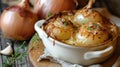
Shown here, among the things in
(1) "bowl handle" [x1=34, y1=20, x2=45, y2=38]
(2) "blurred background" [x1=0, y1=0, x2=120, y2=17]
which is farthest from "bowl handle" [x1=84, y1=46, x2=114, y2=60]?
(2) "blurred background" [x1=0, y1=0, x2=120, y2=17]

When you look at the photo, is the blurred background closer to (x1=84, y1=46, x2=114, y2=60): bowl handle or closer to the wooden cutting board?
the wooden cutting board

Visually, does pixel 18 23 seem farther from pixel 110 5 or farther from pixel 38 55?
pixel 110 5

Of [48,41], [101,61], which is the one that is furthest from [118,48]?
[48,41]

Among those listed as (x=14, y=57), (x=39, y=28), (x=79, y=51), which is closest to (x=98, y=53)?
(x=79, y=51)

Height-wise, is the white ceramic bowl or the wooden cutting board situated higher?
the white ceramic bowl

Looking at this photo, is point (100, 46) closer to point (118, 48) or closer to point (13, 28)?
point (118, 48)
